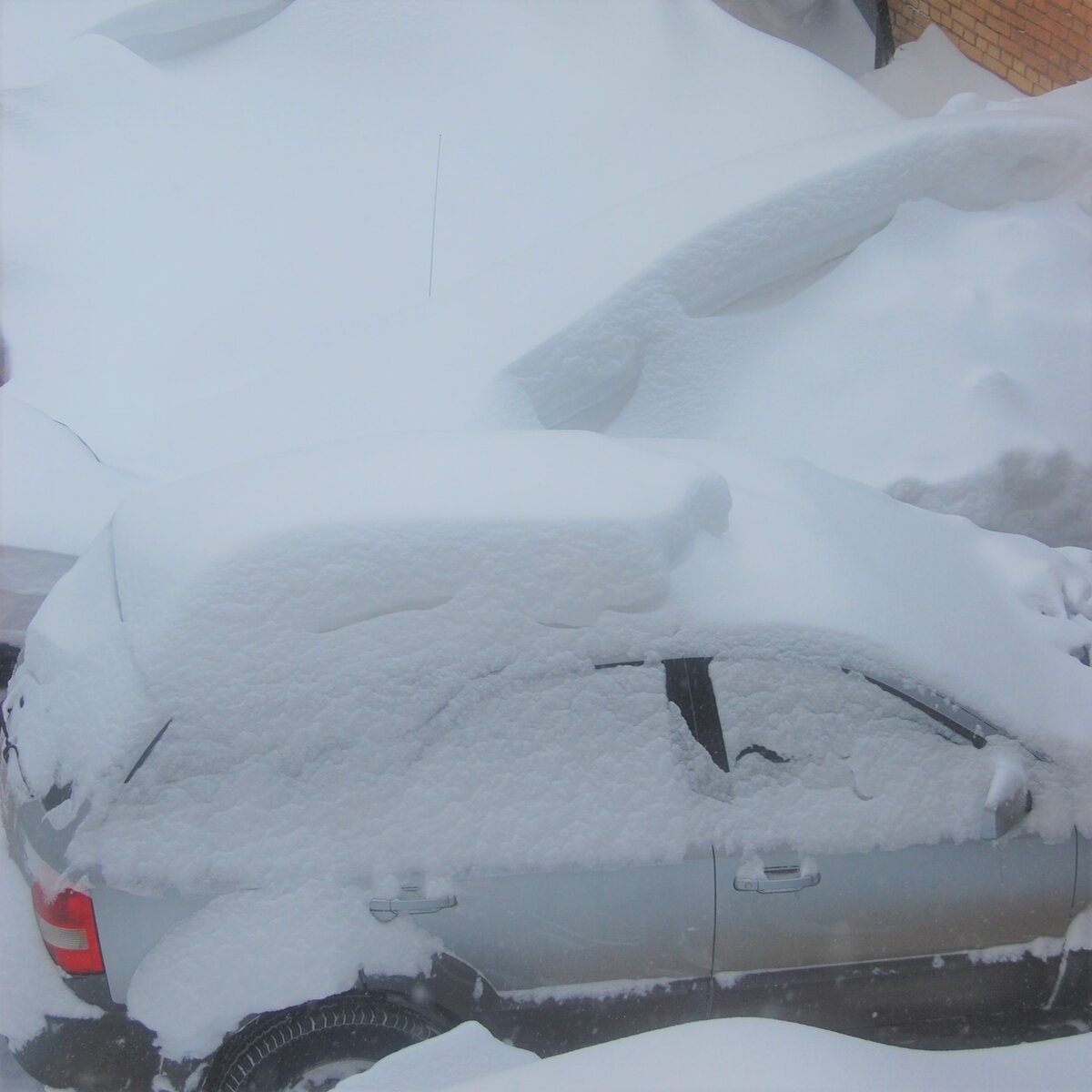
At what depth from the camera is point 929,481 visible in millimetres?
3498

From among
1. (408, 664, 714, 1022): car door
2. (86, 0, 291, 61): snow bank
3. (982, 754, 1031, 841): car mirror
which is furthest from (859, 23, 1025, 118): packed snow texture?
(408, 664, 714, 1022): car door

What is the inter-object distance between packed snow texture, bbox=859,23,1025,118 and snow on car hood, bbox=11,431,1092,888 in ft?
19.0

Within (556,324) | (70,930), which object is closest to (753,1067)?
(70,930)

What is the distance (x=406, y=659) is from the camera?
2.07 m

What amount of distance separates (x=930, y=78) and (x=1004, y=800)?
262 inches

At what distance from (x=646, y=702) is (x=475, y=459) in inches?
27.1

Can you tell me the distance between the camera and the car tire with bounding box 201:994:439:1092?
2.06 m

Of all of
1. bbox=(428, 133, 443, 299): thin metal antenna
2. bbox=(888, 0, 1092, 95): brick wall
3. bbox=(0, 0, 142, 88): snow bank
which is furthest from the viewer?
bbox=(888, 0, 1092, 95): brick wall

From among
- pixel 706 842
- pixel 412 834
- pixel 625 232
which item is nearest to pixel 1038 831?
pixel 706 842

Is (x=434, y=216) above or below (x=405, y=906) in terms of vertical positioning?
above

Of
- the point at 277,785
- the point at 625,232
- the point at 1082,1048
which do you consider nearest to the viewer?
the point at 1082,1048

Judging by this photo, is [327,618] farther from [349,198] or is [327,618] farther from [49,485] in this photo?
[349,198]

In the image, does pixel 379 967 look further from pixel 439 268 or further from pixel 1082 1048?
pixel 439 268

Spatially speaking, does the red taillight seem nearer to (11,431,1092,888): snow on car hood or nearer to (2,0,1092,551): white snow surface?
(11,431,1092,888): snow on car hood
